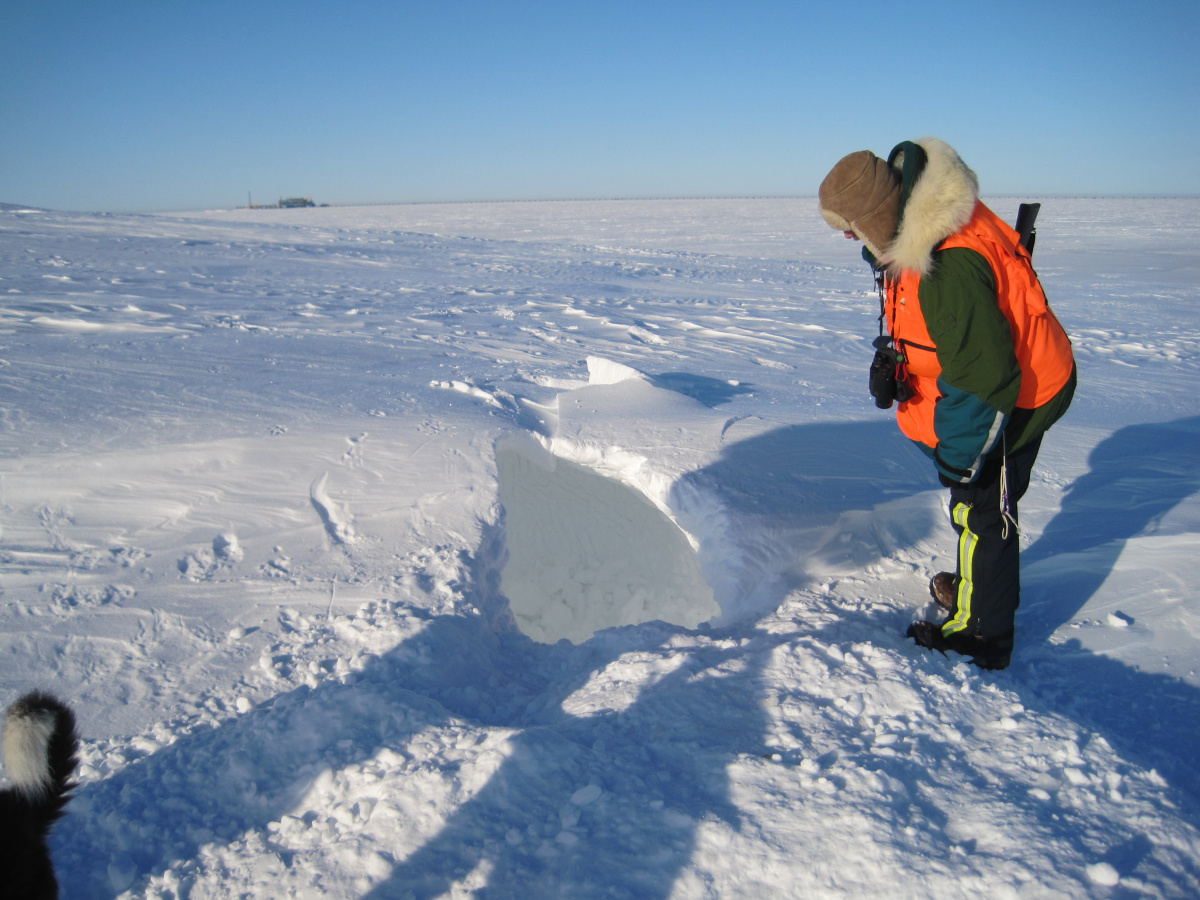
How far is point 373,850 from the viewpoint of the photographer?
4.56 ft

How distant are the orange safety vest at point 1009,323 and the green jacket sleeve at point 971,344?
0.16ft

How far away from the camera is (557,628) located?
3.41m

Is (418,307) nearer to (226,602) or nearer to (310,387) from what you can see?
(310,387)

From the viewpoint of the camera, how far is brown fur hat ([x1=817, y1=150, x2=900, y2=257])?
1.82 meters

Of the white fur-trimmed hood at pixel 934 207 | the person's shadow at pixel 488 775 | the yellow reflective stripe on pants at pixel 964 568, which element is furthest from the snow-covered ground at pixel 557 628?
the white fur-trimmed hood at pixel 934 207

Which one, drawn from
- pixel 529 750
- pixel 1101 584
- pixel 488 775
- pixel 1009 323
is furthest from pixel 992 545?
pixel 488 775

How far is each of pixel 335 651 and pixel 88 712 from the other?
666mm

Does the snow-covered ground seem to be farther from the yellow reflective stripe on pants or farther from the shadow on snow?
the yellow reflective stripe on pants

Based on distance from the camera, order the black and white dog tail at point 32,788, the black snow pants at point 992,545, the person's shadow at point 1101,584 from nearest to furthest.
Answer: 1. the black and white dog tail at point 32,788
2. the person's shadow at point 1101,584
3. the black snow pants at point 992,545

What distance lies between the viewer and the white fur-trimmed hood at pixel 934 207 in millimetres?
1763

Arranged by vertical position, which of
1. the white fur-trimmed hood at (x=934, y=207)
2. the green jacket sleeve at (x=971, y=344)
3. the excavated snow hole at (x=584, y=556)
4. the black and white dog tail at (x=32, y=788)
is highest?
the white fur-trimmed hood at (x=934, y=207)

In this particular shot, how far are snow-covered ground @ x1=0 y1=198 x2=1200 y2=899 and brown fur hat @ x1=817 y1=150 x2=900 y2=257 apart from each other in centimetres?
129

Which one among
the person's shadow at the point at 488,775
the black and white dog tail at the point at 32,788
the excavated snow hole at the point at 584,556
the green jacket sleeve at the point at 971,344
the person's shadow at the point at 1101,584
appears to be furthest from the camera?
the excavated snow hole at the point at 584,556

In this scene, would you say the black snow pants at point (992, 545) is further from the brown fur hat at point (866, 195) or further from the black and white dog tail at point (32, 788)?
the black and white dog tail at point (32, 788)
